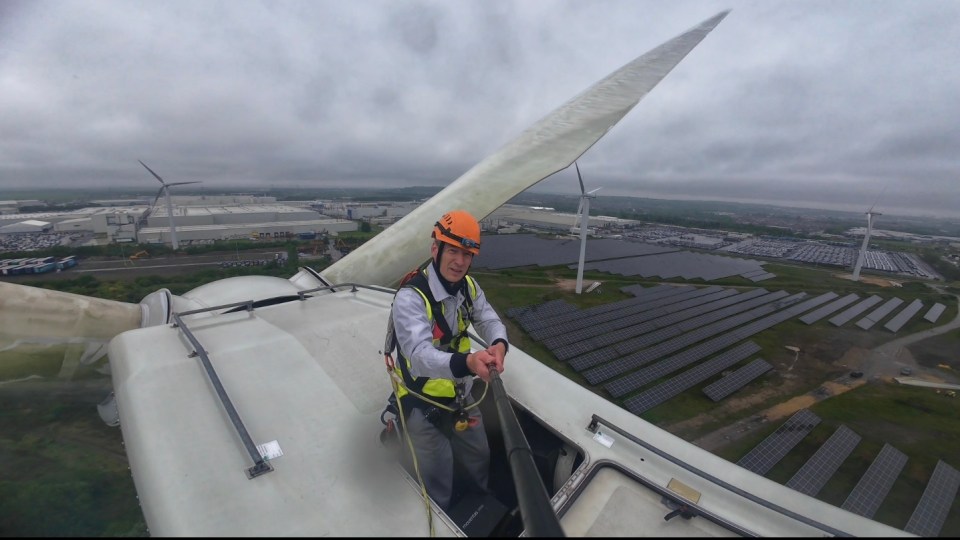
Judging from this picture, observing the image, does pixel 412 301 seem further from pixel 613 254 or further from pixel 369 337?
pixel 613 254

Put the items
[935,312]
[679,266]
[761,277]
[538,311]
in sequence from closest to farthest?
[538,311]
[935,312]
[761,277]
[679,266]

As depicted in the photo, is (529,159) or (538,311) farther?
(538,311)

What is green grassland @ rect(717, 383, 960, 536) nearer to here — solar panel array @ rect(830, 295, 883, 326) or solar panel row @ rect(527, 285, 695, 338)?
solar panel array @ rect(830, 295, 883, 326)

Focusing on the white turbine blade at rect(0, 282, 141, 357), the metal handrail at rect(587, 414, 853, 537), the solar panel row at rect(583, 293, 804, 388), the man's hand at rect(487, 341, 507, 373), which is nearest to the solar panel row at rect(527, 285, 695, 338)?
the solar panel row at rect(583, 293, 804, 388)

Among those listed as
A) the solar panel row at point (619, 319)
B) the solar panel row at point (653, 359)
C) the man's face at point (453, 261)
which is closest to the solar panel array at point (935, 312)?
the solar panel row at point (619, 319)

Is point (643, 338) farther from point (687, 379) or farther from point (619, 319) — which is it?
point (687, 379)

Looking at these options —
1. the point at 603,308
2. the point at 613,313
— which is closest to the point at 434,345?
the point at 613,313
